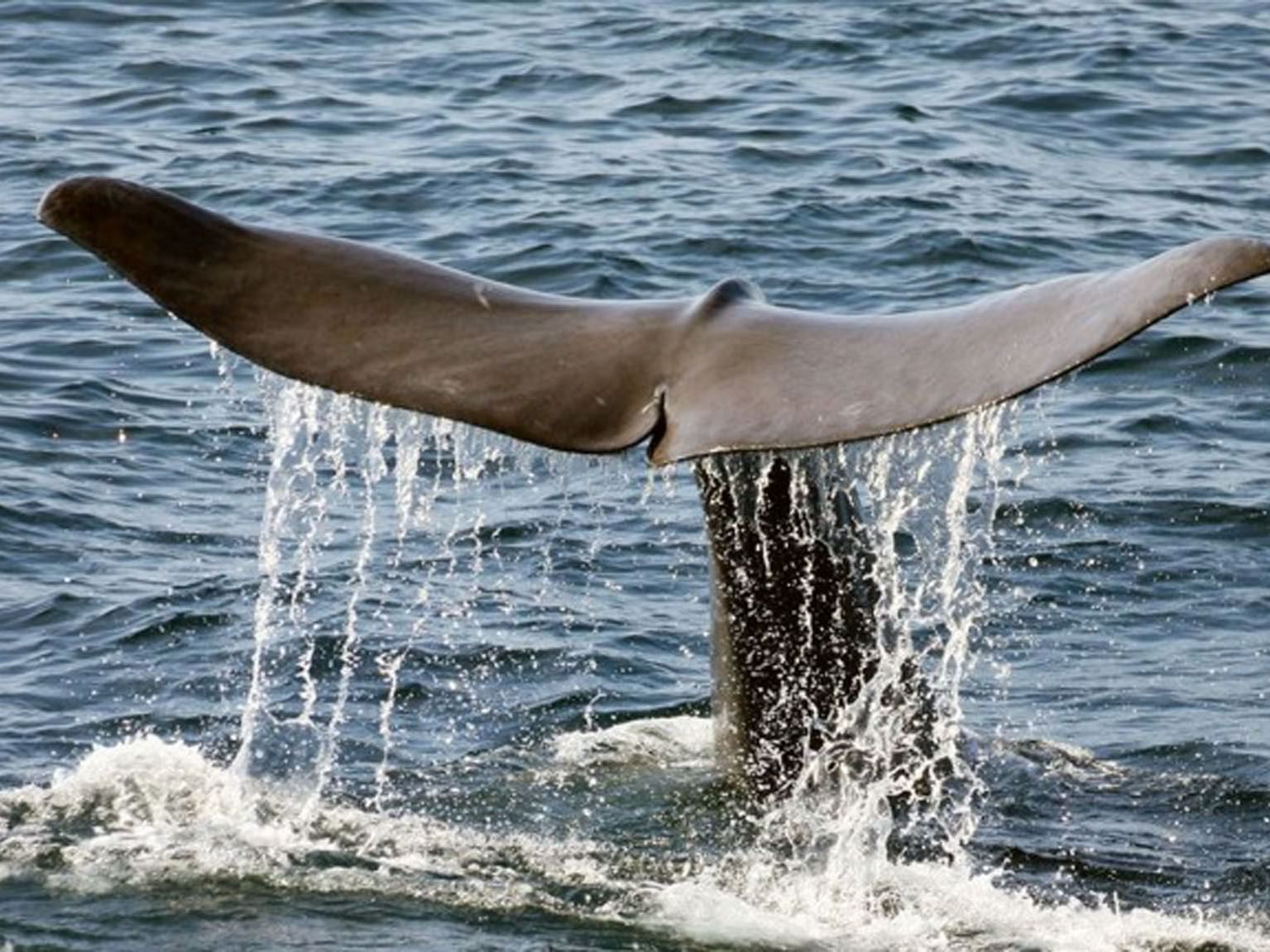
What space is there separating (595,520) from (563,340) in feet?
17.2

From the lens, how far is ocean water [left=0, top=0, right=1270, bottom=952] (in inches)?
282

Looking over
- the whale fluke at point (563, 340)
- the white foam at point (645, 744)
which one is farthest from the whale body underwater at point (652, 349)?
the white foam at point (645, 744)

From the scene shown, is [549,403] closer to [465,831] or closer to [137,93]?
[465,831]

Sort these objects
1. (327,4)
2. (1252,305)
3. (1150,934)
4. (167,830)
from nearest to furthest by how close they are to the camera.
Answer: (1150,934) → (167,830) → (1252,305) → (327,4)

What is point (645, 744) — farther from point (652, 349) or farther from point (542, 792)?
point (652, 349)

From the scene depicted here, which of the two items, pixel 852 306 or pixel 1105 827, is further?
pixel 852 306

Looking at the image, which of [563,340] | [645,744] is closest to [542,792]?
[645,744]

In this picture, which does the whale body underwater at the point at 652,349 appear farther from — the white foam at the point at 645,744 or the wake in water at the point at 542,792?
the white foam at the point at 645,744

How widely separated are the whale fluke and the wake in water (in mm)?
183

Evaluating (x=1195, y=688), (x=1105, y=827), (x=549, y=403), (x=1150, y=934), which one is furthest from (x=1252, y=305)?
(x=549, y=403)

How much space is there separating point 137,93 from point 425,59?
1.99m

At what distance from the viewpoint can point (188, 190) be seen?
1625 cm

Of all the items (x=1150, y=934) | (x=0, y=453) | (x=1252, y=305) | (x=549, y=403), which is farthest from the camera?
(x=1252, y=305)

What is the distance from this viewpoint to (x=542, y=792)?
8.16 meters
